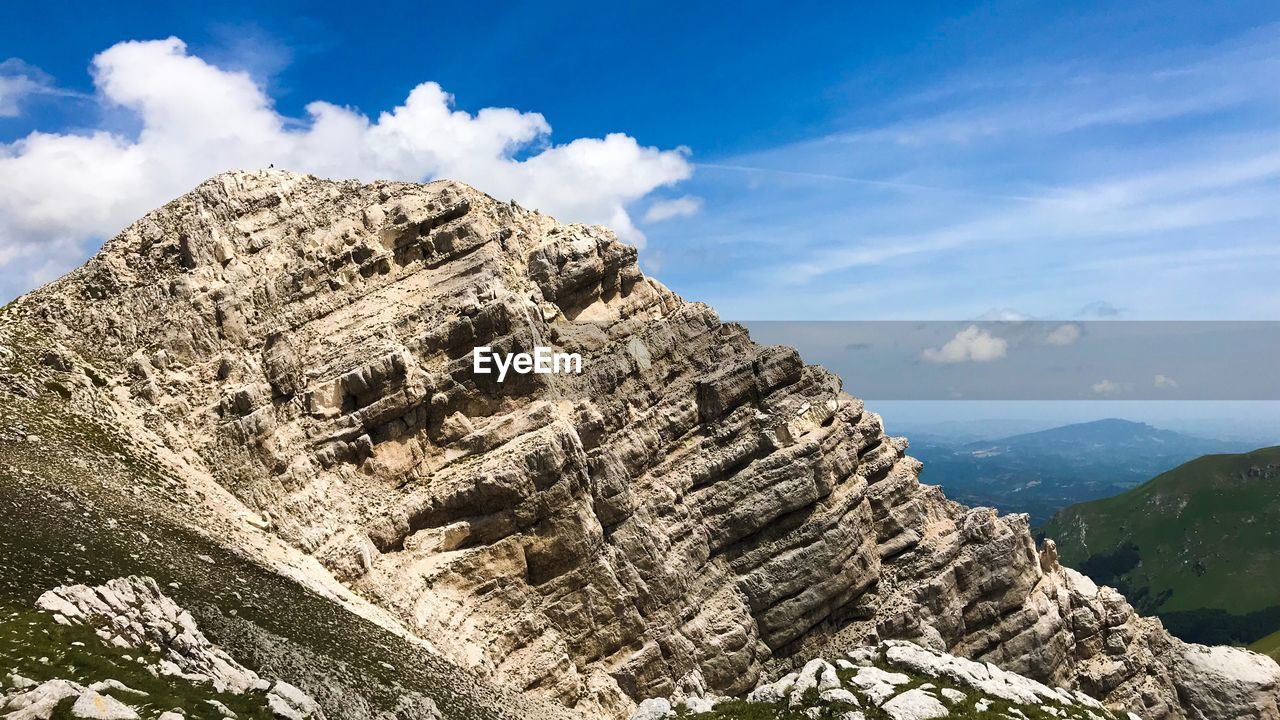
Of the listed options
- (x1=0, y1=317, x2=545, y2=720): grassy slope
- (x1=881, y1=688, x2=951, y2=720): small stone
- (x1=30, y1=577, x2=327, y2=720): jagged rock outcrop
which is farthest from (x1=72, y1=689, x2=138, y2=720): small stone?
(x1=881, y1=688, x2=951, y2=720): small stone

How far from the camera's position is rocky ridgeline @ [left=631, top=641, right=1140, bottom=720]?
136 ft

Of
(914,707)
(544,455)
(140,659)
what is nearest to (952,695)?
(914,707)

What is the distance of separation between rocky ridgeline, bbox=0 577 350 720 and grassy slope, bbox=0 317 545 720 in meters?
1.50

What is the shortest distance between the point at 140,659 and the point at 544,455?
3961 centimetres

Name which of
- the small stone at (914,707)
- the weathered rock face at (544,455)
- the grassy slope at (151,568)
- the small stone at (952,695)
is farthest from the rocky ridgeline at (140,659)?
the small stone at (952,695)

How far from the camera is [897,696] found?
1684 inches

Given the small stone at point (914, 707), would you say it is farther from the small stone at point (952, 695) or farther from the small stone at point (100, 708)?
the small stone at point (100, 708)

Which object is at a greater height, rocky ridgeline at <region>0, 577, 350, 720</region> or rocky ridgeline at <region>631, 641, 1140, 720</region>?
rocky ridgeline at <region>0, 577, 350, 720</region>

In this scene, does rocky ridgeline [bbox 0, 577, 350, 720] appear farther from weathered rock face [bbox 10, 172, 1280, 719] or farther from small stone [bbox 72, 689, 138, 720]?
weathered rock face [bbox 10, 172, 1280, 719]

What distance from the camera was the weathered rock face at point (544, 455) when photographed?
6400 centimetres

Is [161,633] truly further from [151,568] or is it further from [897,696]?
[897,696]

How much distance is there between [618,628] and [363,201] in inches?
2149

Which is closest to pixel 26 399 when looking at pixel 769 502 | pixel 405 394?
pixel 405 394

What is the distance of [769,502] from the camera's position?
269 feet
